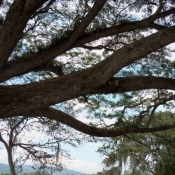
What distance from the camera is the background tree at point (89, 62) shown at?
8.20 ft

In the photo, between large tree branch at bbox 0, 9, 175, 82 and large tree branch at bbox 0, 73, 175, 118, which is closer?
large tree branch at bbox 0, 73, 175, 118

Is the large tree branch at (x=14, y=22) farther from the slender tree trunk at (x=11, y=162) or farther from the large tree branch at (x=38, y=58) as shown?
the slender tree trunk at (x=11, y=162)

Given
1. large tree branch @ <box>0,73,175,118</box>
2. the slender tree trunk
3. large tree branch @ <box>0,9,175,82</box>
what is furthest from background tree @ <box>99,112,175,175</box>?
large tree branch @ <box>0,73,175,118</box>

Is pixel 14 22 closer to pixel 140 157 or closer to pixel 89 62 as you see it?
pixel 89 62

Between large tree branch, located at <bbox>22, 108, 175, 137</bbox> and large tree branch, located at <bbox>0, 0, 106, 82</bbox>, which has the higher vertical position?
large tree branch, located at <bbox>0, 0, 106, 82</bbox>

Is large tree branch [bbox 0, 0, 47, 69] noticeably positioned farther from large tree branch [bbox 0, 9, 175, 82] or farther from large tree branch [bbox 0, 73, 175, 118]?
large tree branch [bbox 0, 9, 175, 82]

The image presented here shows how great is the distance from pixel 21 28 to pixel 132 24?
1.76 meters

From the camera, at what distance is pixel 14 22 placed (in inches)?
103

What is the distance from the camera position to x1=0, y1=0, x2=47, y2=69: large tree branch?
8.44ft

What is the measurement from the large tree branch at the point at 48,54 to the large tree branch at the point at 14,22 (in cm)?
72

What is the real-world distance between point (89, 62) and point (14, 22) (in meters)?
2.61

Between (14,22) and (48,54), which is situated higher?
(48,54)

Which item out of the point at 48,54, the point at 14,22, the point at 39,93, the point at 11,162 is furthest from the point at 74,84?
the point at 11,162

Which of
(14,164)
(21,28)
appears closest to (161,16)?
(21,28)
